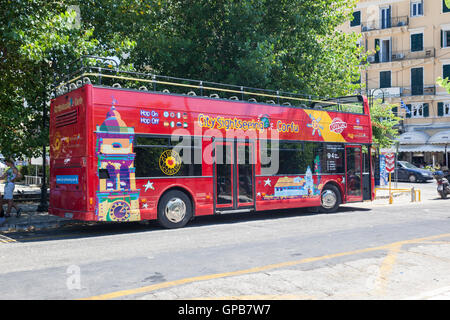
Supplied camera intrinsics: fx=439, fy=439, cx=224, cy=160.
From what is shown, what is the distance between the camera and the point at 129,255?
734cm

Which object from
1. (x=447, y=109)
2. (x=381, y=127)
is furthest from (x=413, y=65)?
(x=381, y=127)

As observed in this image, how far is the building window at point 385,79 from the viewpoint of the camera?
4156 centimetres

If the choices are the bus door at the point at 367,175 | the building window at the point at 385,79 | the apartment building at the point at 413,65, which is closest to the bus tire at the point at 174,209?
the bus door at the point at 367,175

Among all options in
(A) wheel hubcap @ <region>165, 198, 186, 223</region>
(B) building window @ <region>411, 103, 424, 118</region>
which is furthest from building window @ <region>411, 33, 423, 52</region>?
(A) wheel hubcap @ <region>165, 198, 186, 223</region>

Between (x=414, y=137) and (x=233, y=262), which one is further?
(x=414, y=137)

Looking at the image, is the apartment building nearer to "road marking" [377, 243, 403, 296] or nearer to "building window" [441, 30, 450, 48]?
"building window" [441, 30, 450, 48]

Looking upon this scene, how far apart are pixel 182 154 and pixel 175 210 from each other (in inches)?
54.7

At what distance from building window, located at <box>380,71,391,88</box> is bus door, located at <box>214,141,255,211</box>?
1317 inches

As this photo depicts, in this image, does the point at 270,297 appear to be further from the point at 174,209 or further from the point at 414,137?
the point at 414,137

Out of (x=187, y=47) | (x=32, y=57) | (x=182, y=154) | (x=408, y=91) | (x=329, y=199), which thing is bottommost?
(x=329, y=199)

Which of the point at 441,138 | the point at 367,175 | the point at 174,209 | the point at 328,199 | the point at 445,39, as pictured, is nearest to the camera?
the point at 174,209

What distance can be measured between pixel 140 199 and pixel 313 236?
13.0 ft

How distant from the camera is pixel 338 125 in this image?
14469 millimetres
